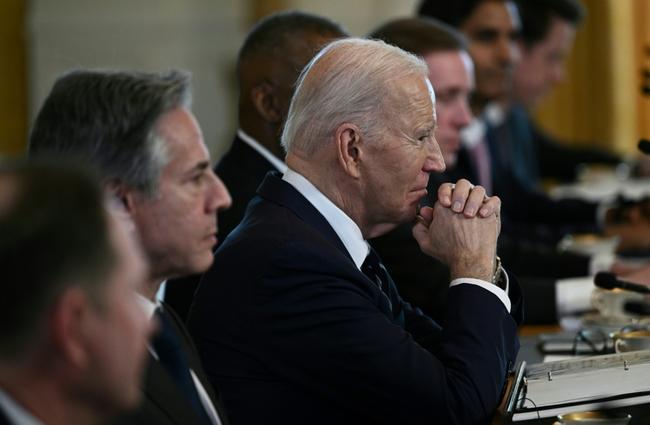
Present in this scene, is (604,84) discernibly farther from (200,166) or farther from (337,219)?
(200,166)

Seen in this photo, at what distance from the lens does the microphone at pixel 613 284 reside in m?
2.55

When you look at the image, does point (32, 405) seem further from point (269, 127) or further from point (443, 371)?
point (269, 127)

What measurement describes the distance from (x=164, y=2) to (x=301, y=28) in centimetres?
479

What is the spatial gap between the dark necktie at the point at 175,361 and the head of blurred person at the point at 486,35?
3.04 metres

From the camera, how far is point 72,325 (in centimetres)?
105

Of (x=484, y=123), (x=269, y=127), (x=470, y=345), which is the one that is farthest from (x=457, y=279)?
(x=484, y=123)

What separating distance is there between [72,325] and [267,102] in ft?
6.24

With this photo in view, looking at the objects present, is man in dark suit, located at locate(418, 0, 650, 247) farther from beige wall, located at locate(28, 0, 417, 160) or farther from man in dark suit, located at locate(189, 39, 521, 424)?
beige wall, located at locate(28, 0, 417, 160)

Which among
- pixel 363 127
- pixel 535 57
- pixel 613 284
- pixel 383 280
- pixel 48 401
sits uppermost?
pixel 48 401

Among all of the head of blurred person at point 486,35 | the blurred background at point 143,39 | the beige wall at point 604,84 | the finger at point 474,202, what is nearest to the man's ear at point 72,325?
the finger at point 474,202

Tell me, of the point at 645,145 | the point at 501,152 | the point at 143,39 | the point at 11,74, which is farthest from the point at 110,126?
the point at 11,74

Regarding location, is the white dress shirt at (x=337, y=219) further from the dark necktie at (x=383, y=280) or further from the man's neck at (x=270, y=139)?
the man's neck at (x=270, y=139)

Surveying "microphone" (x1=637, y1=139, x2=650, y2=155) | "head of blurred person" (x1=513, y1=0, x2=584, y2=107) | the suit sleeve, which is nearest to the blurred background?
"head of blurred person" (x1=513, y1=0, x2=584, y2=107)

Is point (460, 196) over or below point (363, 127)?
below
